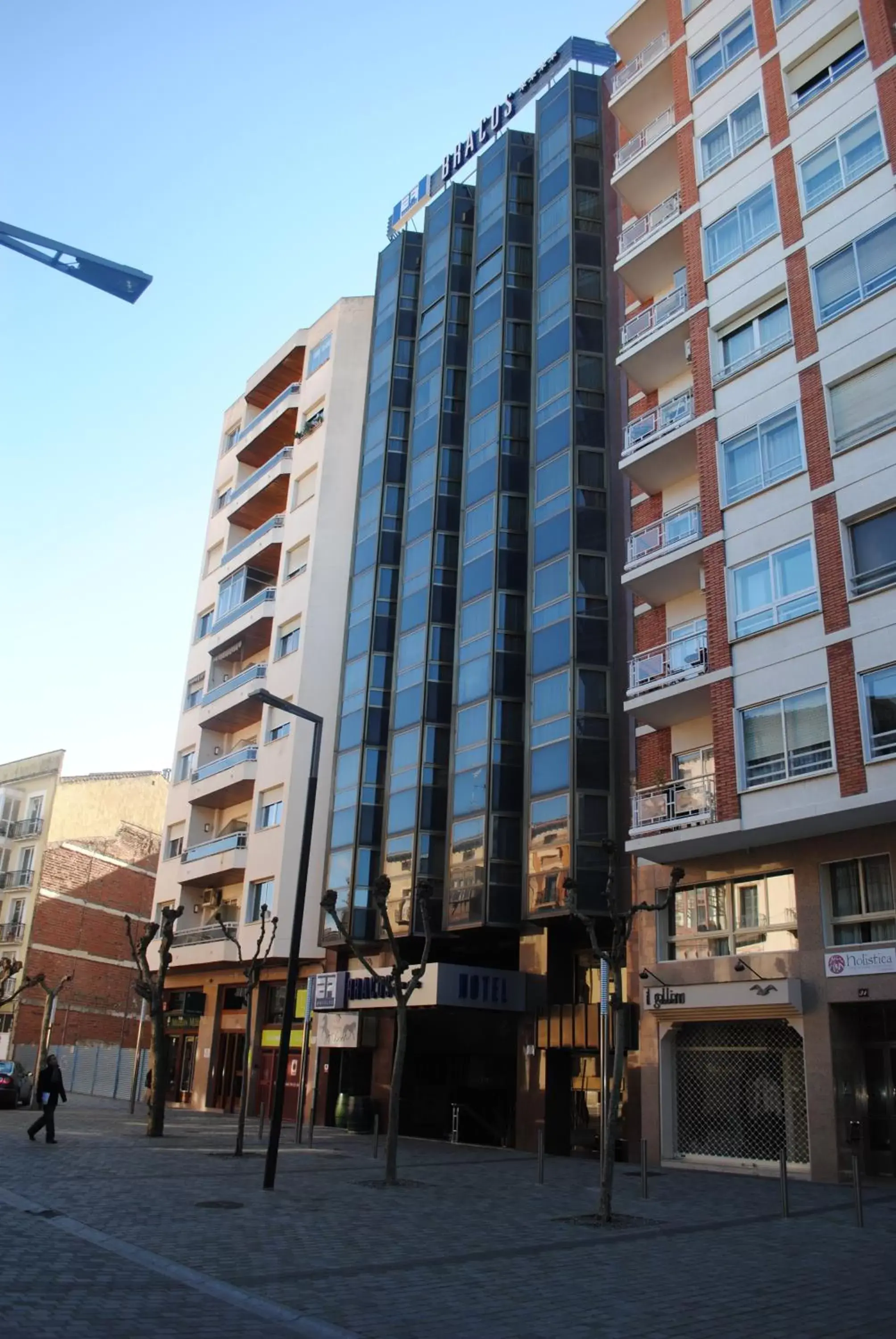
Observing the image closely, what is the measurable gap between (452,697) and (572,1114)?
11668mm

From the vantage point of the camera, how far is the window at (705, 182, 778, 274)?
930 inches

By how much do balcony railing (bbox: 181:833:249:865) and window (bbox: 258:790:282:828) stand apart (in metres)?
1.12

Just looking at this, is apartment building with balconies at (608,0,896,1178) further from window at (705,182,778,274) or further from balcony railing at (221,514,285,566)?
balcony railing at (221,514,285,566)

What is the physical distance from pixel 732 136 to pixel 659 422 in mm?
6874

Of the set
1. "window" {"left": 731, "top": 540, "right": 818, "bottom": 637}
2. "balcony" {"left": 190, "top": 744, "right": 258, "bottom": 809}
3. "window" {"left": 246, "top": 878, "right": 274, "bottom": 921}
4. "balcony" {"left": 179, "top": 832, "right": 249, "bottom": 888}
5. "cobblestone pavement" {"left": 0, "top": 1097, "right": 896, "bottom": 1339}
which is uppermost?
"balcony" {"left": 190, "top": 744, "right": 258, "bottom": 809}

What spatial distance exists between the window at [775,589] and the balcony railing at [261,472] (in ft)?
86.4

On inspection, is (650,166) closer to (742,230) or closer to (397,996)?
(742,230)

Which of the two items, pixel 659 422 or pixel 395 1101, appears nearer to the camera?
pixel 395 1101

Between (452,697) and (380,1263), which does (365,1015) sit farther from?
(380,1263)

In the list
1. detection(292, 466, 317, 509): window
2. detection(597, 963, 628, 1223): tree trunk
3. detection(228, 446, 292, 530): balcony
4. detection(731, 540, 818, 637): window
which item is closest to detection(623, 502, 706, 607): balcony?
detection(731, 540, 818, 637): window

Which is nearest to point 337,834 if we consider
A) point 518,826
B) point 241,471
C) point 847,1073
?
point 518,826

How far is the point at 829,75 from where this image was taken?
23000mm

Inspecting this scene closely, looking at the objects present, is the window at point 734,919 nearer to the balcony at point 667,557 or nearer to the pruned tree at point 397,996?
the pruned tree at point 397,996

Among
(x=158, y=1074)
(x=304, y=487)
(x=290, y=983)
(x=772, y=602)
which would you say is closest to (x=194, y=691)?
(x=304, y=487)
